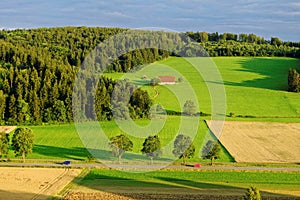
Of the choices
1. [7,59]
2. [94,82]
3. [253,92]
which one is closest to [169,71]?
[253,92]

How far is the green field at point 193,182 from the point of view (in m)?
40.8

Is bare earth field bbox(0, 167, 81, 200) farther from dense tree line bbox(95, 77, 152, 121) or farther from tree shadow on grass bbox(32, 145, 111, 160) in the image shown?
dense tree line bbox(95, 77, 152, 121)

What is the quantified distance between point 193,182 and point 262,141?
22.3 metres

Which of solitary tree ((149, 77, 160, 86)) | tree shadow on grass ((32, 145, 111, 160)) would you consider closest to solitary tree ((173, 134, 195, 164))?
tree shadow on grass ((32, 145, 111, 160))

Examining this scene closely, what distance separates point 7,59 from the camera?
4200 inches

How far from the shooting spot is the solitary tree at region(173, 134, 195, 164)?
51.7 metres

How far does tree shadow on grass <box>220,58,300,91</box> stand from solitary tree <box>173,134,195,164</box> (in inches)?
2226

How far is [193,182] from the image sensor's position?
43594mm

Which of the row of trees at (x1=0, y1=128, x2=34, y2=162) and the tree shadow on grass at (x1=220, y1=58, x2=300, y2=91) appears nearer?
the row of trees at (x1=0, y1=128, x2=34, y2=162)

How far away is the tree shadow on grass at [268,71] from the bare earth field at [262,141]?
3407 centimetres

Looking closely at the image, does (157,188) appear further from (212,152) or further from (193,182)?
(212,152)

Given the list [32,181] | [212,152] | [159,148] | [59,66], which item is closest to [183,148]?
[159,148]

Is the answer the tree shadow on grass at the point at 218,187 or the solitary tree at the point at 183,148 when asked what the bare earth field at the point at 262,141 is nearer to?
the solitary tree at the point at 183,148

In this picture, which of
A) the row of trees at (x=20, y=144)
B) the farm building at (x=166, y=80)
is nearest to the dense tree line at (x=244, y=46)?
the farm building at (x=166, y=80)
